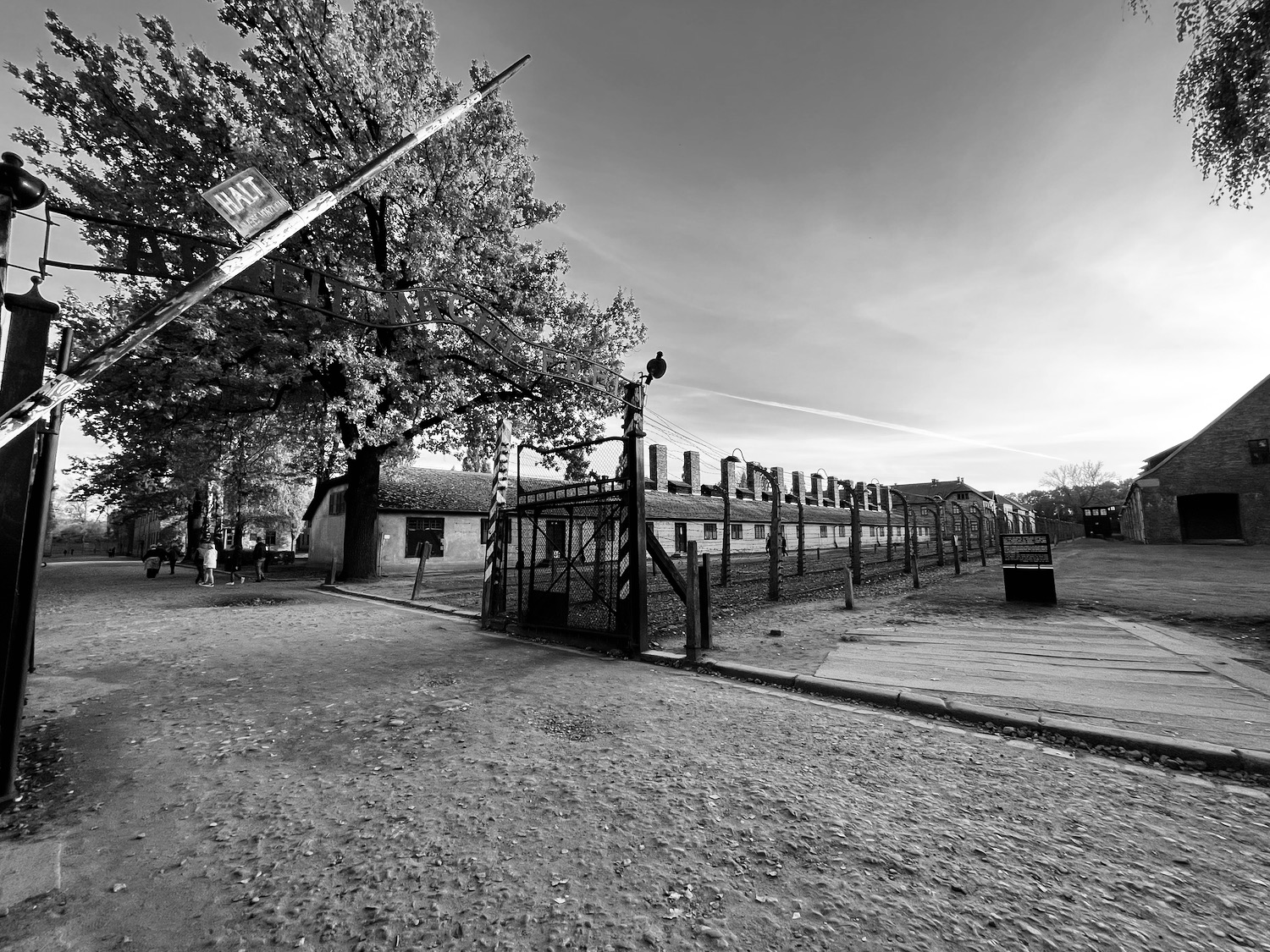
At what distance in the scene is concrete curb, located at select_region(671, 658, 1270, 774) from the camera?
381 centimetres

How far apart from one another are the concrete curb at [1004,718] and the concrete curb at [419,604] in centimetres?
711

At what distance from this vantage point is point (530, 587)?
9.59 meters

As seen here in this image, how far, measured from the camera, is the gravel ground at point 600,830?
222 centimetres

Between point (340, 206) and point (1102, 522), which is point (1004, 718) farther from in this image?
point (1102, 522)

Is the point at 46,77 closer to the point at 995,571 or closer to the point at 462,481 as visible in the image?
the point at 462,481

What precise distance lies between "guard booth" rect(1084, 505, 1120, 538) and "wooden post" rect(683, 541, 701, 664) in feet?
265

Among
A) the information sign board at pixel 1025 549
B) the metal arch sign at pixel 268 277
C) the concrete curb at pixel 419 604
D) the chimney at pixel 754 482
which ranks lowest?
the concrete curb at pixel 419 604

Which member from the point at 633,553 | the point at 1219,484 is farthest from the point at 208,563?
the point at 1219,484

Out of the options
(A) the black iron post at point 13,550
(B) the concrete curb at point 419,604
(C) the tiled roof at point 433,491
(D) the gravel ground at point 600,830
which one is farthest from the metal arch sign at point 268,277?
(C) the tiled roof at point 433,491

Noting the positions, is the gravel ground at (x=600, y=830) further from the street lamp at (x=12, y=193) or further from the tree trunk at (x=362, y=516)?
the tree trunk at (x=362, y=516)

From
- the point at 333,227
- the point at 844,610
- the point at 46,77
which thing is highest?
the point at 46,77

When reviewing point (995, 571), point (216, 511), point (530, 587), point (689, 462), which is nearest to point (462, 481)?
point (689, 462)

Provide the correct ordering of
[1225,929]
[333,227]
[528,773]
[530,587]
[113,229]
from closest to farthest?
[1225,929], [528,773], [530,587], [113,229], [333,227]

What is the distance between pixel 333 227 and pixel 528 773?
1747cm
